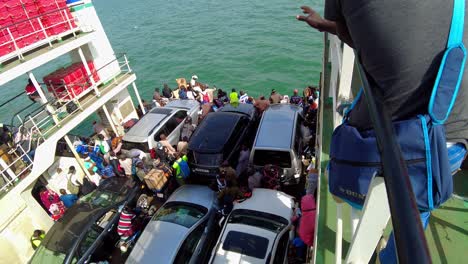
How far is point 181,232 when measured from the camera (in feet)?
21.3

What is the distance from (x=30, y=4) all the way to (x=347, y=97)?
10.7m

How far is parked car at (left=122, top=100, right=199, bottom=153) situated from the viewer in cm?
973

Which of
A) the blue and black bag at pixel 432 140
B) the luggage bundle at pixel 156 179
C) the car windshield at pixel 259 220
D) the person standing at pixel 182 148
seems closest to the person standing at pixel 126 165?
the luggage bundle at pixel 156 179

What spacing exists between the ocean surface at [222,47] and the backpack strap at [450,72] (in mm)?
17194

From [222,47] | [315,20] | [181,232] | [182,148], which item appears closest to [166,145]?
[182,148]

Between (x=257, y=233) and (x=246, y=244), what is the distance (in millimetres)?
320

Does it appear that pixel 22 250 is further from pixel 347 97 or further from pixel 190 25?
pixel 190 25

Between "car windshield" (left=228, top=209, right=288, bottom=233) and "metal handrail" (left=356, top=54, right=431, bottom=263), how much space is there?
221 inches

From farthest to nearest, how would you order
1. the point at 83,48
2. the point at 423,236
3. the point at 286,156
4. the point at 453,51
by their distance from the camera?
the point at 83,48
the point at 286,156
the point at 453,51
the point at 423,236

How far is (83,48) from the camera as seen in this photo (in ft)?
39.6

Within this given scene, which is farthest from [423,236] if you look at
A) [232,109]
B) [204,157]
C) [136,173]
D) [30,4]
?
[30,4]

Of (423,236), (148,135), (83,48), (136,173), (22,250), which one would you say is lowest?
(22,250)

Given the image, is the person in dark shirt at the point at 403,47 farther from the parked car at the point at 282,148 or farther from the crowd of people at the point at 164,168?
the parked car at the point at 282,148

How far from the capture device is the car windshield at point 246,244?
571 centimetres
